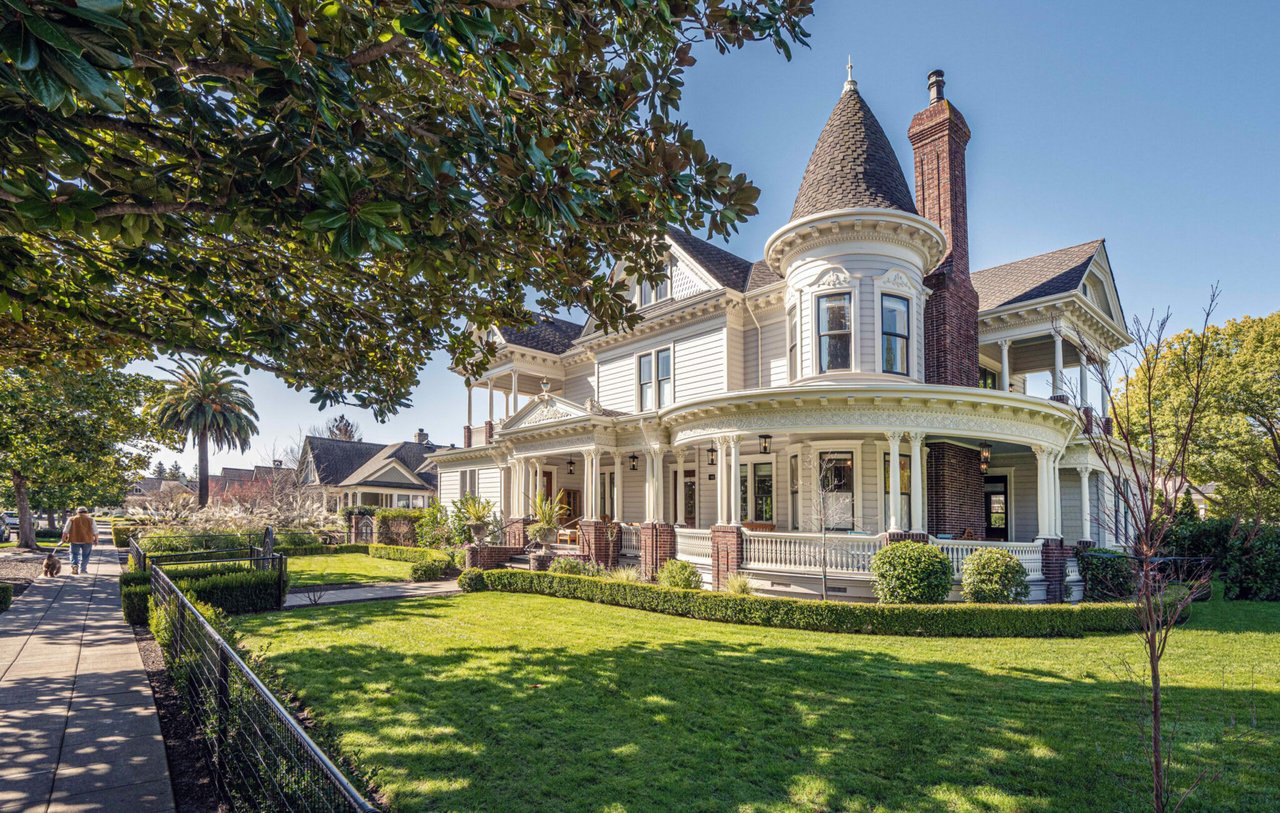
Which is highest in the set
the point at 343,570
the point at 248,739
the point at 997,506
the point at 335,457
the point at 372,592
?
the point at 335,457

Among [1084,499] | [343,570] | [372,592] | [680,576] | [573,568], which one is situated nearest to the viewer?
[680,576]

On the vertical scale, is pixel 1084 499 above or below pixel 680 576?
above

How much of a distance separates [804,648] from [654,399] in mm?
11543

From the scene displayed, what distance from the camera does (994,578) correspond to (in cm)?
1224

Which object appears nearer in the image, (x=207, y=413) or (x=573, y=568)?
(x=573, y=568)

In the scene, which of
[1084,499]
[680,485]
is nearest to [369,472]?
[680,485]

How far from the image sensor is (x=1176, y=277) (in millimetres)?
11953

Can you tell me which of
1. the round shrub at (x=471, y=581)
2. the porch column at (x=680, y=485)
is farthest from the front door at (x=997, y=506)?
the round shrub at (x=471, y=581)

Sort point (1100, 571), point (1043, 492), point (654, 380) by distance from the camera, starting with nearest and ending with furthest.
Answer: point (1100, 571)
point (1043, 492)
point (654, 380)

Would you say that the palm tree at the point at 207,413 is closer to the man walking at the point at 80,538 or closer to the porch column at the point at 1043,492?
the man walking at the point at 80,538

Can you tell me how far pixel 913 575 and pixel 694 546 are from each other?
545cm

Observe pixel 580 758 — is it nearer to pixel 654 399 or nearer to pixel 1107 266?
pixel 654 399

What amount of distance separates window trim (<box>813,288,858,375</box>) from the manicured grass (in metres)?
13.4

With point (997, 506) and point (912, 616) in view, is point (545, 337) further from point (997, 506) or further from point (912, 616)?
point (912, 616)
